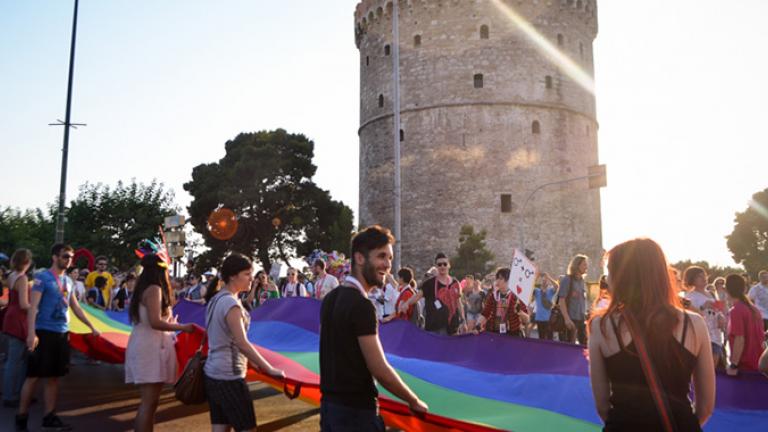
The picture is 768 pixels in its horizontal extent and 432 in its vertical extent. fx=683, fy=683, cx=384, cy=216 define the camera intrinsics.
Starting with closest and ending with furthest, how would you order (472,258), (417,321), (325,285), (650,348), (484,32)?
(650,348), (417,321), (325,285), (472,258), (484,32)

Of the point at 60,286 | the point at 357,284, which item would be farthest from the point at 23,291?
the point at 357,284

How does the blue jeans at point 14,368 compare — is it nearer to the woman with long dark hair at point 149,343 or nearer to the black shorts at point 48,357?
the black shorts at point 48,357

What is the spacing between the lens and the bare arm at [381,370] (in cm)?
319

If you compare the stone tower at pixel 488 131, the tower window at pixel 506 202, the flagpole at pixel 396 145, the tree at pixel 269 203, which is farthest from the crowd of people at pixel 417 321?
Result: the tree at pixel 269 203

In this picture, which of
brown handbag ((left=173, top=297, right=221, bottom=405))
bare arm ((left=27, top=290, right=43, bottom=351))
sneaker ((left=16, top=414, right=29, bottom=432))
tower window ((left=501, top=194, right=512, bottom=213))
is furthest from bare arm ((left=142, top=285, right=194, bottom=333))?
tower window ((left=501, top=194, right=512, bottom=213))

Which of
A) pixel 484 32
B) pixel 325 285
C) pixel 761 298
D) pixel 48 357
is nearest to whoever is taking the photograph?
pixel 48 357

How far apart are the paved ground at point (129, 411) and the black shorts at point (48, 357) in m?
0.83

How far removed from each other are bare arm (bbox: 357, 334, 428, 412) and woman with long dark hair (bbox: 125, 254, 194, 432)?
8.08 ft

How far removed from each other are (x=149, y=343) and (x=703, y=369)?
12.8 ft

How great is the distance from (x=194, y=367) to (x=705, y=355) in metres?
3.22

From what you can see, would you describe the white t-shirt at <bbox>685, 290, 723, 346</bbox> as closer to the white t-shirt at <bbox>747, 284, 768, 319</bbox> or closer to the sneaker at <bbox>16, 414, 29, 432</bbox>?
the white t-shirt at <bbox>747, 284, 768, 319</bbox>

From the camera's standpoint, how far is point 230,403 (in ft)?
14.9

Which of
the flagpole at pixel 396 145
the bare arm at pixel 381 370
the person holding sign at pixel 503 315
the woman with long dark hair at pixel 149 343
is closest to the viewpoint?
the bare arm at pixel 381 370

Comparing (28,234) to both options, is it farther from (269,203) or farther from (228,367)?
(228,367)
